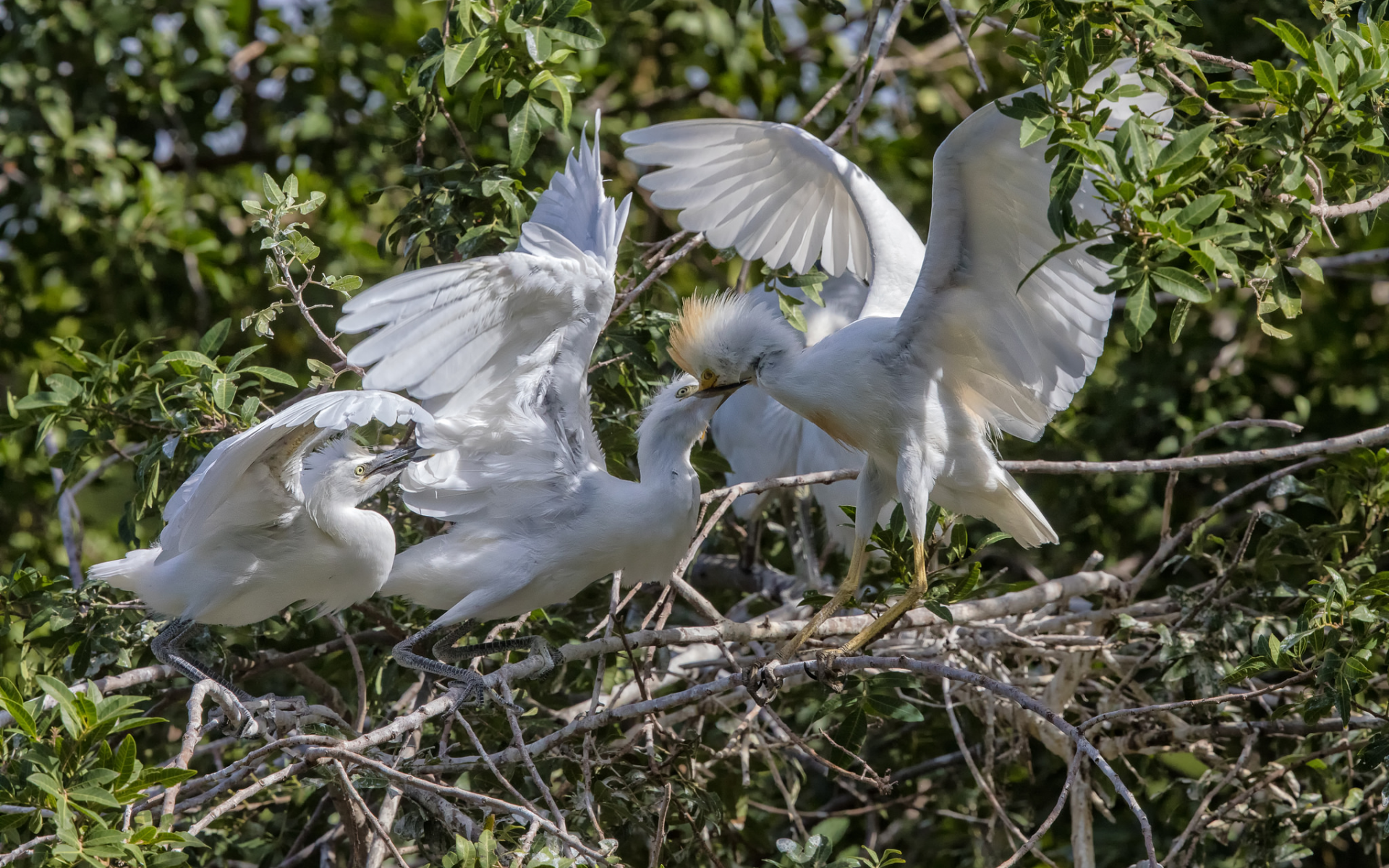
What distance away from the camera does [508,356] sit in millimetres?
3305

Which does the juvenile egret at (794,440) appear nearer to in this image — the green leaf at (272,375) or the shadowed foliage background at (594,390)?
the shadowed foliage background at (594,390)

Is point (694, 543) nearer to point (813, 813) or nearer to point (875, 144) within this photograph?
point (813, 813)

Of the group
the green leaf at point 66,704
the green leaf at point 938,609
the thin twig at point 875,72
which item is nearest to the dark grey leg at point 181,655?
the green leaf at point 66,704

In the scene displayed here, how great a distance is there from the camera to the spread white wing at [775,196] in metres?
3.78

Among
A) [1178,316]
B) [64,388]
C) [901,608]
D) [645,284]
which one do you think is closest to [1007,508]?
[901,608]

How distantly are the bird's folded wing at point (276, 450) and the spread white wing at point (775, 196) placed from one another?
1.32 meters

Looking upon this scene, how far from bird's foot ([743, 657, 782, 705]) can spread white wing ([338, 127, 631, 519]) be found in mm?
697

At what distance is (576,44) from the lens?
333 cm

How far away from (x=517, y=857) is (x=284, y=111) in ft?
12.6

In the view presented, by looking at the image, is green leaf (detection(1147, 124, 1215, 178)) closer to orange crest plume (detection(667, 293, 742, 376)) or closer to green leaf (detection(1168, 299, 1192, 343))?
green leaf (detection(1168, 299, 1192, 343))

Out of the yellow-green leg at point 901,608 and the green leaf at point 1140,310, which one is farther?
the yellow-green leg at point 901,608

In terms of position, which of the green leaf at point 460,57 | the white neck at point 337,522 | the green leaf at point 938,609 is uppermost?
the green leaf at point 460,57

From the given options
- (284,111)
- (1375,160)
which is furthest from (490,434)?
(284,111)

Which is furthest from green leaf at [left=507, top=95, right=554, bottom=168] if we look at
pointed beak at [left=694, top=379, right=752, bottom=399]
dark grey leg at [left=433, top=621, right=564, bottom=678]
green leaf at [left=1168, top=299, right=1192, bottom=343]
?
green leaf at [left=1168, top=299, right=1192, bottom=343]
